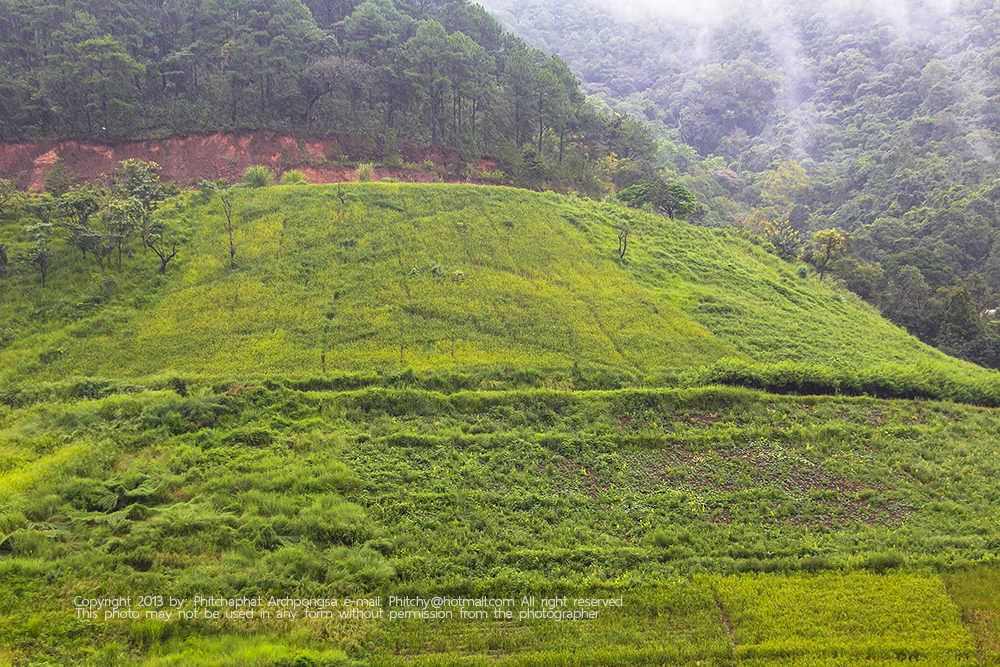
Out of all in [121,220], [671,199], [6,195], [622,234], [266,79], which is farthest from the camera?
[266,79]

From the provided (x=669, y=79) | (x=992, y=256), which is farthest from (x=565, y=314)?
(x=669, y=79)

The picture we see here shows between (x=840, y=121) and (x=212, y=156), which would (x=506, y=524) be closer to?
(x=212, y=156)

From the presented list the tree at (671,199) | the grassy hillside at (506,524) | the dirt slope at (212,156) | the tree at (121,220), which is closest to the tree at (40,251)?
the tree at (121,220)

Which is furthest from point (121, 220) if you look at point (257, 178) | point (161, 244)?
point (257, 178)

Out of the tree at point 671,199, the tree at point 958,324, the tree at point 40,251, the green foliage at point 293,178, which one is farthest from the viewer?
the tree at point 671,199

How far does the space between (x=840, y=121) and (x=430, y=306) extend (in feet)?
267

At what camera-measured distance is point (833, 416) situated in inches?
731

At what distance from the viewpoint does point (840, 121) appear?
7925cm

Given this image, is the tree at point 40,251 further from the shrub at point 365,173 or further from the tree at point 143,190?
the shrub at point 365,173

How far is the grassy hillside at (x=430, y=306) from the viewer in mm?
19344

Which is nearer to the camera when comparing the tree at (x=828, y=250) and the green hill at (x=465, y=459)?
the green hill at (x=465, y=459)

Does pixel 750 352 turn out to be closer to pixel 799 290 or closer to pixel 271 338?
pixel 799 290

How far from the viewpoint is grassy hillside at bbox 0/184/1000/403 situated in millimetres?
19344

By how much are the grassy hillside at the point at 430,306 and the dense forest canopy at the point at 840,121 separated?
11.7 m
